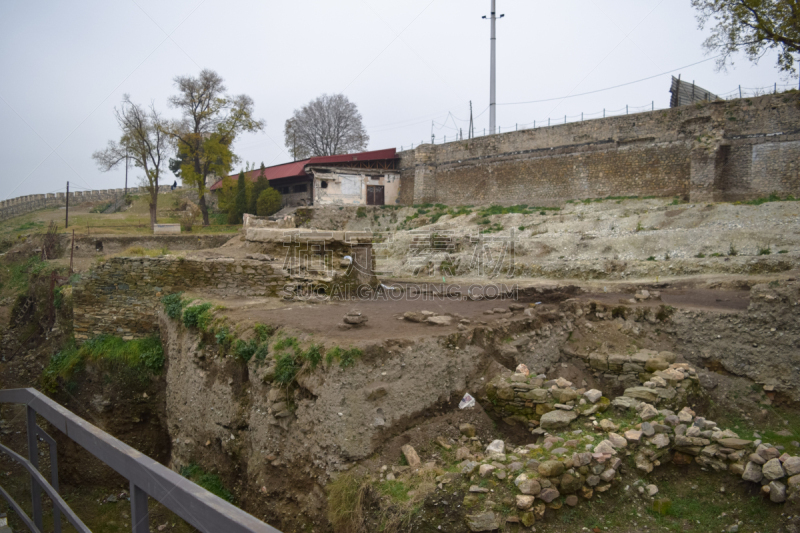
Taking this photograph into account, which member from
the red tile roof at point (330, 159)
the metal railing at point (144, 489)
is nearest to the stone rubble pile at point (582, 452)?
the metal railing at point (144, 489)

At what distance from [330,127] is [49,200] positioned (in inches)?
874

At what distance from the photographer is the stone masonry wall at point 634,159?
752 inches

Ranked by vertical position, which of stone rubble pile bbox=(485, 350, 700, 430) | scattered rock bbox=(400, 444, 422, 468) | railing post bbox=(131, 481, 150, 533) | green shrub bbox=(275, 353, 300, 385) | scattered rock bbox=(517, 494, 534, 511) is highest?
railing post bbox=(131, 481, 150, 533)

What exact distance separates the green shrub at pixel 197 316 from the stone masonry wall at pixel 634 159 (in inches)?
803

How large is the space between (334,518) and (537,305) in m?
5.73

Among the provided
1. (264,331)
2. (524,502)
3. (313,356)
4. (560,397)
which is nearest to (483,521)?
(524,502)

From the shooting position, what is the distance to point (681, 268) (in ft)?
44.0

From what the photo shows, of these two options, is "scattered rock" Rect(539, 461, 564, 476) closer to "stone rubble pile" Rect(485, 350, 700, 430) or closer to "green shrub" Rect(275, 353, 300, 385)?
"stone rubble pile" Rect(485, 350, 700, 430)

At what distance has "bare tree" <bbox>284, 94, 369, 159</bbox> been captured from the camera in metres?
43.0

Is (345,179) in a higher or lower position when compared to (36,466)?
higher

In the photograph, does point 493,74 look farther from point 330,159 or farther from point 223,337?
point 223,337

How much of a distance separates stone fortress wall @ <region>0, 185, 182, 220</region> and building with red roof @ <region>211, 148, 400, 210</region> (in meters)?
10.5

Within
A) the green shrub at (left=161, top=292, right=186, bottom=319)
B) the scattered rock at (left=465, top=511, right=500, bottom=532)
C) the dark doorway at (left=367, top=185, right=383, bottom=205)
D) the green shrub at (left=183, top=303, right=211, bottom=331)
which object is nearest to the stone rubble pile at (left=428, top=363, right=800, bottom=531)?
the scattered rock at (left=465, top=511, right=500, bottom=532)

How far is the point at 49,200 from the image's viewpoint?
114 ft
